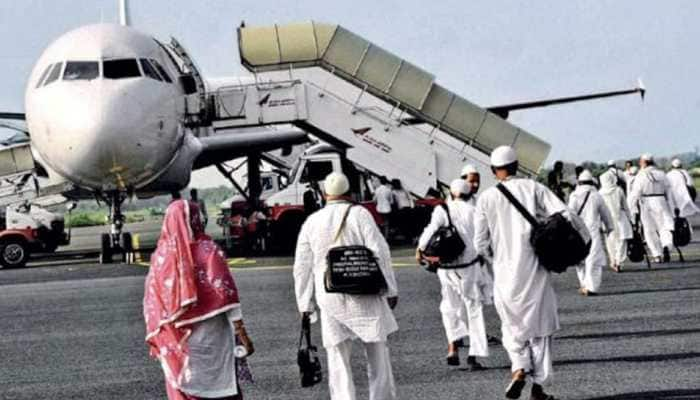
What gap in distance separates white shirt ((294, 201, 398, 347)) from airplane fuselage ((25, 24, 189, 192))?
12.6 metres

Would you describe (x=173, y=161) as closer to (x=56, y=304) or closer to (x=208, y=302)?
(x=56, y=304)

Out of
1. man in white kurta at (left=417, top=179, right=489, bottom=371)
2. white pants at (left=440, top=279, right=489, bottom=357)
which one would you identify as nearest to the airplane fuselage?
man in white kurta at (left=417, top=179, right=489, bottom=371)

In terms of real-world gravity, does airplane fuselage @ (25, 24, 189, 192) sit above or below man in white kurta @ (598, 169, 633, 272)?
above

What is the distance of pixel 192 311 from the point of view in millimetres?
7125

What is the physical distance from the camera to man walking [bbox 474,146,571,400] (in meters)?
8.71

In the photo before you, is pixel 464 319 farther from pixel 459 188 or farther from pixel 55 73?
pixel 55 73

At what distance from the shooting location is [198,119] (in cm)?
2442

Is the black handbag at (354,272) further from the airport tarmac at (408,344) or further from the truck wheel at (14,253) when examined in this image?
the truck wheel at (14,253)

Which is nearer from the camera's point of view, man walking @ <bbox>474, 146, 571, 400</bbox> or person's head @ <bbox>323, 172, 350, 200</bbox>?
person's head @ <bbox>323, 172, 350, 200</bbox>

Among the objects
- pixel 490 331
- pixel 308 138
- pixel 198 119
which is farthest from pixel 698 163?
pixel 490 331

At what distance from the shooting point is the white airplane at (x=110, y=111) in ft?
66.9

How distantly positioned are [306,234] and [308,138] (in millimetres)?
25808

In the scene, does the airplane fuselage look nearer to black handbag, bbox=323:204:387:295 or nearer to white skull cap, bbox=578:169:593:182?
white skull cap, bbox=578:169:593:182

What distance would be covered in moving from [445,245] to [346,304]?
2.76 meters
